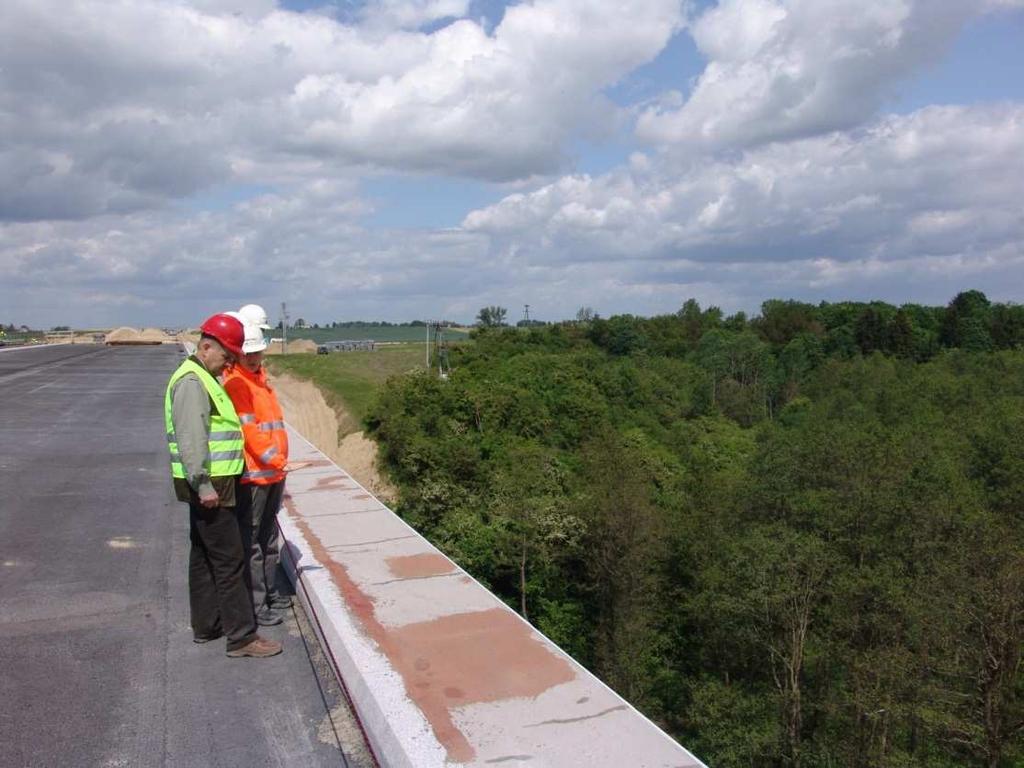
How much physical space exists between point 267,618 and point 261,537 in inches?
21.4

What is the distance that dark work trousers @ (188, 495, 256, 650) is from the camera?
4.70m

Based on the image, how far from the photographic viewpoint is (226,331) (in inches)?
189

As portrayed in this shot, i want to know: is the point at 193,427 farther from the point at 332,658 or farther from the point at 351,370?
the point at 351,370

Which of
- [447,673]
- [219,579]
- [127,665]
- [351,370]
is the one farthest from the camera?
[351,370]

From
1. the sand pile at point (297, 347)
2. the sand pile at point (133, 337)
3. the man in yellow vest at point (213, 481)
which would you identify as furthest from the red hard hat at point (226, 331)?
the sand pile at point (133, 337)

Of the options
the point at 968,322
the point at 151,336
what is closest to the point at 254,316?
the point at 151,336

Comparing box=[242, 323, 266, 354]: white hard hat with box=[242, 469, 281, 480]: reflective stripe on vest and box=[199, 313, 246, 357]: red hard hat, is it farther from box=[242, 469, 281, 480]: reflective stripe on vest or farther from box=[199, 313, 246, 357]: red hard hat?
box=[242, 469, 281, 480]: reflective stripe on vest

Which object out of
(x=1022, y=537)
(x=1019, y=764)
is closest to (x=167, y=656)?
(x=1019, y=764)

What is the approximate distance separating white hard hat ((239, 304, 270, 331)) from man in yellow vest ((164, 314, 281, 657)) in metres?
0.61

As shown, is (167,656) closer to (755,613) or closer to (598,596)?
(755,613)

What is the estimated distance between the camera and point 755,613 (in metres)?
32.0

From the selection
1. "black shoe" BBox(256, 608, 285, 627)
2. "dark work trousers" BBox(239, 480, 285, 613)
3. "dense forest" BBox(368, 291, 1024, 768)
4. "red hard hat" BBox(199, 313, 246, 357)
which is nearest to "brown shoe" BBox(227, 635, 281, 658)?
"black shoe" BBox(256, 608, 285, 627)

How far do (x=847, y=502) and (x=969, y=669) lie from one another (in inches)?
335

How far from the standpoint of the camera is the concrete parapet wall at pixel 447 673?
3.39 metres
